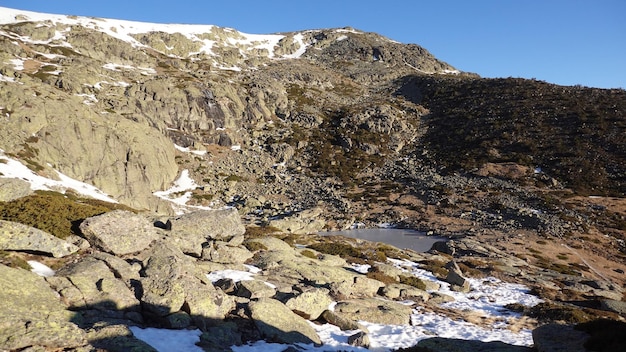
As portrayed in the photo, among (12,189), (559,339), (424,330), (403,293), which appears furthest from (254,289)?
(12,189)

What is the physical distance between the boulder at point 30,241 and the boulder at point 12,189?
5485 mm

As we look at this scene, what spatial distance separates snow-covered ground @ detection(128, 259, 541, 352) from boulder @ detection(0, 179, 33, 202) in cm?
1138

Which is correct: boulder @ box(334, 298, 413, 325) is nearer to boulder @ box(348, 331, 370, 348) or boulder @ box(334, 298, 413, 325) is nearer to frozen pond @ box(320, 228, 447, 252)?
boulder @ box(348, 331, 370, 348)

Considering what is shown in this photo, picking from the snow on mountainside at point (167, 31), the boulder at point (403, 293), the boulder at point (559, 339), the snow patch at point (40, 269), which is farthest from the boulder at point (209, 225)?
the snow on mountainside at point (167, 31)

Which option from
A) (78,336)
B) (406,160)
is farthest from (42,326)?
(406,160)

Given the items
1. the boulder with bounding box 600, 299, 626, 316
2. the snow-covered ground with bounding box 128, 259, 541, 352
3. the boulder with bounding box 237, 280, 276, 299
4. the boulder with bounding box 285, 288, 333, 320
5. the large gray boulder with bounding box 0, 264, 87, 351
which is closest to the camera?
the large gray boulder with bounding box 0, 264, 87, 351

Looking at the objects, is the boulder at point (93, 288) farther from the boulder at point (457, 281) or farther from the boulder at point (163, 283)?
the boulder at point (457, 281)

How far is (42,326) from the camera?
863 cm

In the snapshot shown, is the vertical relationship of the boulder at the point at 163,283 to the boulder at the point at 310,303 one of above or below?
above

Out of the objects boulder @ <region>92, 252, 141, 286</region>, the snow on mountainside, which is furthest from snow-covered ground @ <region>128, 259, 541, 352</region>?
the snow on mountainside

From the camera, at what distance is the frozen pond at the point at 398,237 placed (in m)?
43.8

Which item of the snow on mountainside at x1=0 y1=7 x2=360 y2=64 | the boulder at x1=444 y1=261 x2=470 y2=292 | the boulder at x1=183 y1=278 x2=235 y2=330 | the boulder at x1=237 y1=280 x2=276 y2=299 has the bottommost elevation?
the boulder at x1=444 y1=261 x2=470 y2=292

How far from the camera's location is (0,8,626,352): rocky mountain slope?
43.6 meters

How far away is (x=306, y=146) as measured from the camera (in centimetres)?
8862
